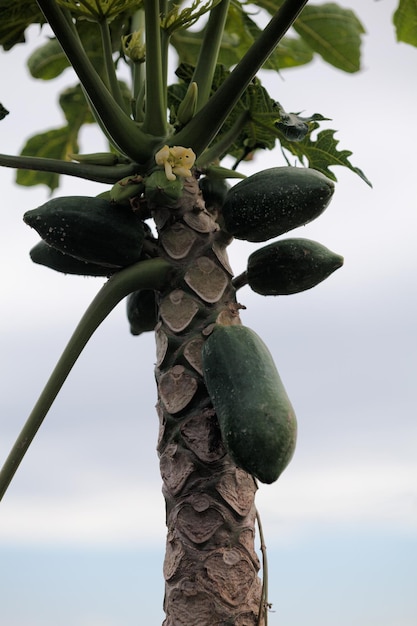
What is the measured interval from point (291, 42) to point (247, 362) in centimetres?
191

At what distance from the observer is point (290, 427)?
144cm

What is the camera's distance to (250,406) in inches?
56.5

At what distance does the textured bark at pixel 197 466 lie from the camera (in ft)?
5.08

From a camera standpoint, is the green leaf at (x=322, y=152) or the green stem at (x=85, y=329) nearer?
the green stem at (x=85, y=329)

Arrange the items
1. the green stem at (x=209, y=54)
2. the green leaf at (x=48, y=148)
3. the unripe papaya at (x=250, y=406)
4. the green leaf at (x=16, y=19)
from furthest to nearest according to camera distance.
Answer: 1. the green leaf at (x=48, y=148)
2. the green leaf at (x=16, y=19)
3. the green stem at (x=209, y=54)
4. the unripe papaya at (x=250, y=406)

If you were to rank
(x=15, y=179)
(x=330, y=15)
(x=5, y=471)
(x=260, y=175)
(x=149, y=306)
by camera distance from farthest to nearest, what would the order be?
(x=15, y=179), (x=330, y=15), (x=149, y=306), (x=260, y=175), (x=5, y=471)

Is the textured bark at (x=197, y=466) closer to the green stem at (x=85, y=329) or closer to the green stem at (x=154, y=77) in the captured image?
the green stem at (x=85, y=329)

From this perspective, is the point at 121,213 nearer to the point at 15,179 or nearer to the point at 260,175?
the point at 260,175

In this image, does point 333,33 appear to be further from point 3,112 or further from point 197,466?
point 197,466

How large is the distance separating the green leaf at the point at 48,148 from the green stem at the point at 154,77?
1.24 metres

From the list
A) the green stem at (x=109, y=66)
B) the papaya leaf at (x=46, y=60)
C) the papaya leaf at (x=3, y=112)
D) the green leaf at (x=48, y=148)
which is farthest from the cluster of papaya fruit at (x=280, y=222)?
the papaya leaf at (x=46, y=60)

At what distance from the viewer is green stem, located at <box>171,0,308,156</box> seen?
1620mm

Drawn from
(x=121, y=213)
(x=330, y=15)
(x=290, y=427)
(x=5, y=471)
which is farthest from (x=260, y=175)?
(x=330, y=15)

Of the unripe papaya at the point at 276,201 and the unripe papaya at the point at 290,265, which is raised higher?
the unripe papaya at the point at 276,201
